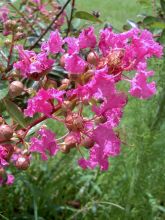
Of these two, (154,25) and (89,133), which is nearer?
(89,133)

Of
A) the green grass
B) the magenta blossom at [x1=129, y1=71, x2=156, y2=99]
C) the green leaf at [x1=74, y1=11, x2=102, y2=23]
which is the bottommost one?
the green grass

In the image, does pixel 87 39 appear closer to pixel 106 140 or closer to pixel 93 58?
pixel 93 58

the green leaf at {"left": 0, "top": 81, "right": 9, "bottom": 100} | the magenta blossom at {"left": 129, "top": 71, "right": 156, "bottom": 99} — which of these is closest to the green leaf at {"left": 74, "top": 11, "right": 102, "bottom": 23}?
the green leaf at {"left": 0, "top": 81, "right": 9, "bottom": 100}

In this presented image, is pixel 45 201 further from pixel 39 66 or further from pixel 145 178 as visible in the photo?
pixel 39 66

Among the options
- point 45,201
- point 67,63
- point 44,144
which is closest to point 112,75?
point 67,63

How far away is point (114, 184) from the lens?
220 cm

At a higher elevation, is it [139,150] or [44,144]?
[44,144]

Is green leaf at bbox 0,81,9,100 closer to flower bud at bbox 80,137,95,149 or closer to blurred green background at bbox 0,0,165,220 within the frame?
flower bud at bbox 80,137,95,149

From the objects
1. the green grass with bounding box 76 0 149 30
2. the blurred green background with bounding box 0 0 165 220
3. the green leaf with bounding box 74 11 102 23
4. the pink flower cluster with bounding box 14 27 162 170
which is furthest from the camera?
the green grass with bounding box 76 0 149 30

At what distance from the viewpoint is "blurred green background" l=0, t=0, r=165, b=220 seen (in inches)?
75.7

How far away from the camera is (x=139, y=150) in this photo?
1916 millimetres

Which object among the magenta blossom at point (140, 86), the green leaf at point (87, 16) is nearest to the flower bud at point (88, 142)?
the magenta blossom at point (140, 86)

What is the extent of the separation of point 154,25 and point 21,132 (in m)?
0.83

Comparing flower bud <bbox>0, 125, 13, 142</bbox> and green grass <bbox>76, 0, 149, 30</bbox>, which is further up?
flower bud <bbox>0, 125, 13, 142</bbox>
